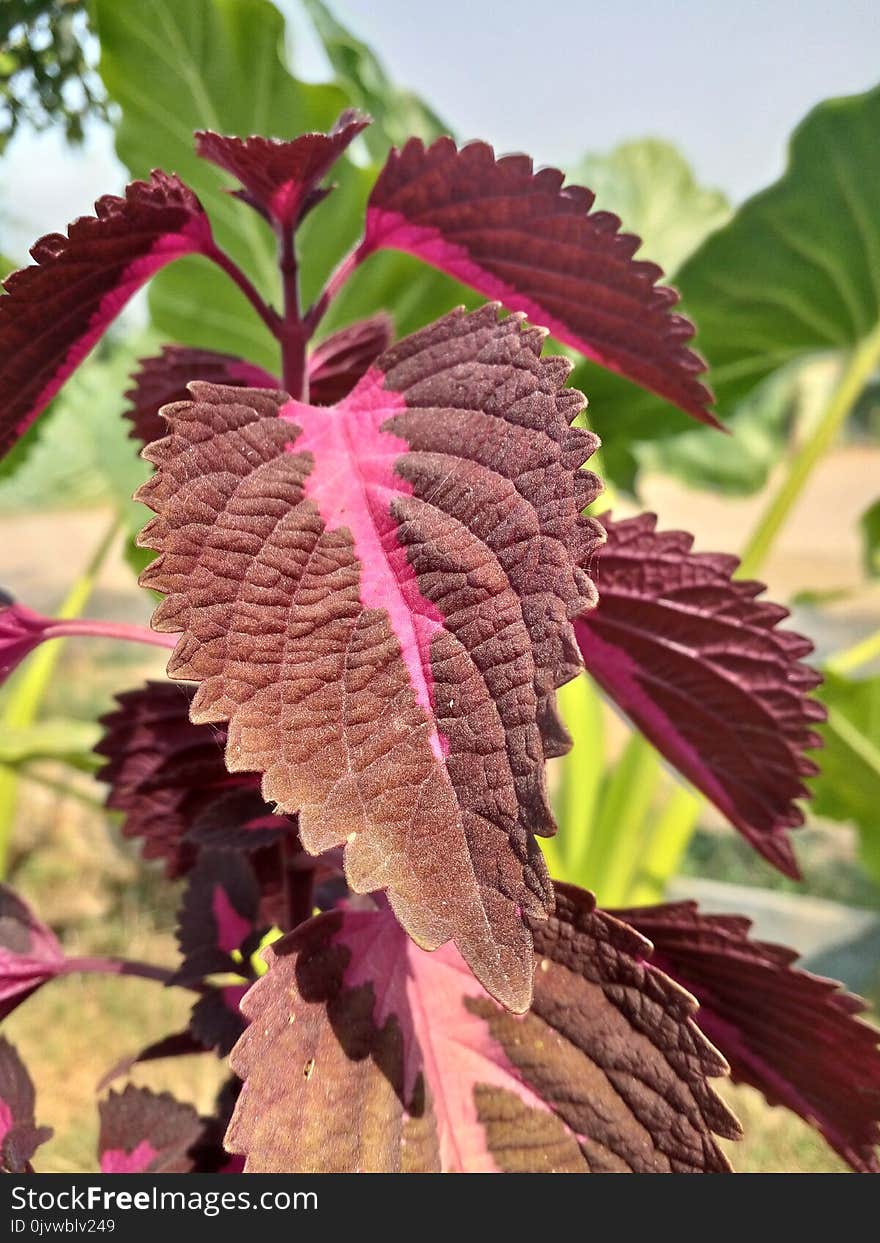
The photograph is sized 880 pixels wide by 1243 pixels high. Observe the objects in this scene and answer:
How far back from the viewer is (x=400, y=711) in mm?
290

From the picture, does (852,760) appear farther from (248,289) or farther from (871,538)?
(248,289)

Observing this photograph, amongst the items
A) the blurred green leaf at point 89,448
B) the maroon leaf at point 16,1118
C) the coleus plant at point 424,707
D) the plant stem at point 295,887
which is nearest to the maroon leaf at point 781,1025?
the coleus plant at point 424,707

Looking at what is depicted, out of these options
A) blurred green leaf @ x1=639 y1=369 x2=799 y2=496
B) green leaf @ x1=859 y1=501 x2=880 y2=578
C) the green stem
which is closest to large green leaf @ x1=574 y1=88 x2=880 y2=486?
green leaf @ x1=859 y1=501 x2=880 y2=578

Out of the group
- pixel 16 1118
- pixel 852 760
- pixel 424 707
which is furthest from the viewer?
pixel 852 760

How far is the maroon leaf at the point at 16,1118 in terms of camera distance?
1.23 ft

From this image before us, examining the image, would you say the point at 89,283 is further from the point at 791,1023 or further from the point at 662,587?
the point at 791,1023

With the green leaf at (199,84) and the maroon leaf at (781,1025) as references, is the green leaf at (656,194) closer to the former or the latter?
the green leaf at (199,84)

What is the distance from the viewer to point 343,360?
0.47 metres

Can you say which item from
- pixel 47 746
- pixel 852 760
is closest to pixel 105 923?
pixel 47 746

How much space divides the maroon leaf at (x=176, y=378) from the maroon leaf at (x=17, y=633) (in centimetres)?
10

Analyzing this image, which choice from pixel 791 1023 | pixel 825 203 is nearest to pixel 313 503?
pixel 791 1023

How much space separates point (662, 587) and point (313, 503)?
16 cm

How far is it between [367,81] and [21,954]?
83cm

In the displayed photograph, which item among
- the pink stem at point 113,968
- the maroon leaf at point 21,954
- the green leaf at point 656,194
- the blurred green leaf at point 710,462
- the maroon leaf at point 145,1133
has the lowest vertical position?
the maroon leaf at point 145,1133
